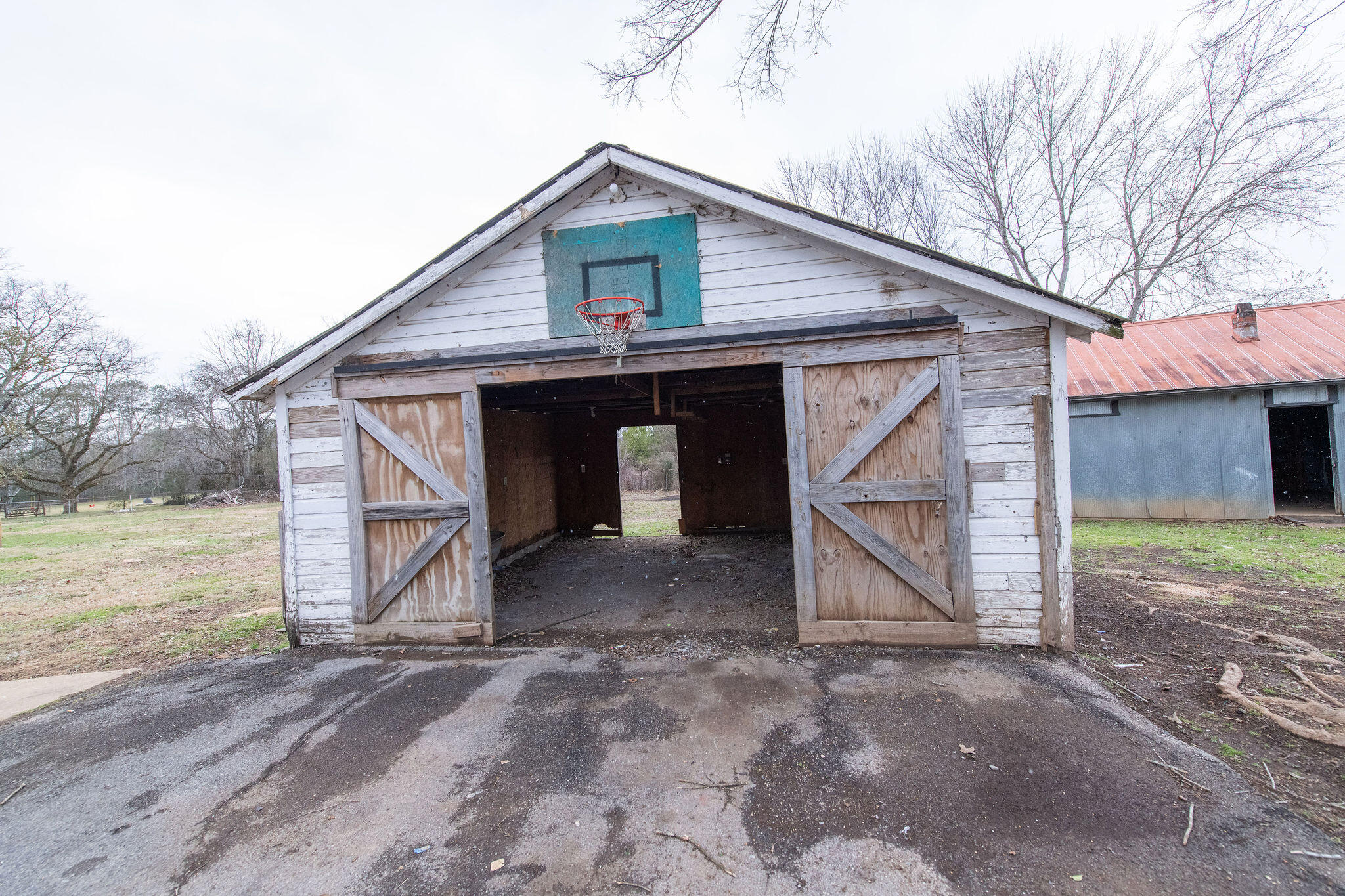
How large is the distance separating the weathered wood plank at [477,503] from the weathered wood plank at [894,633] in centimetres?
288

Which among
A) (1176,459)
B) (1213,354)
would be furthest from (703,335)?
(1213,354)

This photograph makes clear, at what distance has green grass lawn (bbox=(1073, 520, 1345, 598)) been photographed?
645 centimetres

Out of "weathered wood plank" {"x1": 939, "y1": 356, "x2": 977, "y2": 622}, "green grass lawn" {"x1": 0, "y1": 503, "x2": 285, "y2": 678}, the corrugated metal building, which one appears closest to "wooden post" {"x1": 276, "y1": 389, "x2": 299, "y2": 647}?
"green grass lawn" {"x1": 0, "y1": 503, "x2": 285, "y2": 678}

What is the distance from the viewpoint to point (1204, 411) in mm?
10242

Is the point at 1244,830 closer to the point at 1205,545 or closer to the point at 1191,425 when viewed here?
the point at 1205,545

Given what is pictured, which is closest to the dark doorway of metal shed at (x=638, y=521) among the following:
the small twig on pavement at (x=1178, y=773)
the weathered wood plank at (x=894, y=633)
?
the weathered wood plank at (x=894, y=633)

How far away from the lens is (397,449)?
5.15 meters

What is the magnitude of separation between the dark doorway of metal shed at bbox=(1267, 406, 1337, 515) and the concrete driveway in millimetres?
13886

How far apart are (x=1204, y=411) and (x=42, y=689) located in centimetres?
1653

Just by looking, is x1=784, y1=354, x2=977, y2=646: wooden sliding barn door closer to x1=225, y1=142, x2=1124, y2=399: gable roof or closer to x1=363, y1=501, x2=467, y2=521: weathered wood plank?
x1=225, y1=142, x2=1124, y2=399: gable roof

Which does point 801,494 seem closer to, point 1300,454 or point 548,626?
point 548,626

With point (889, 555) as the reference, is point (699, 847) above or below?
below

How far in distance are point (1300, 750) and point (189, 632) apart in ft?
31.1

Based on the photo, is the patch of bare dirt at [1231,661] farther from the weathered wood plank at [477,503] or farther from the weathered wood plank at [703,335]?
the weathered wood plank at [477,503]
